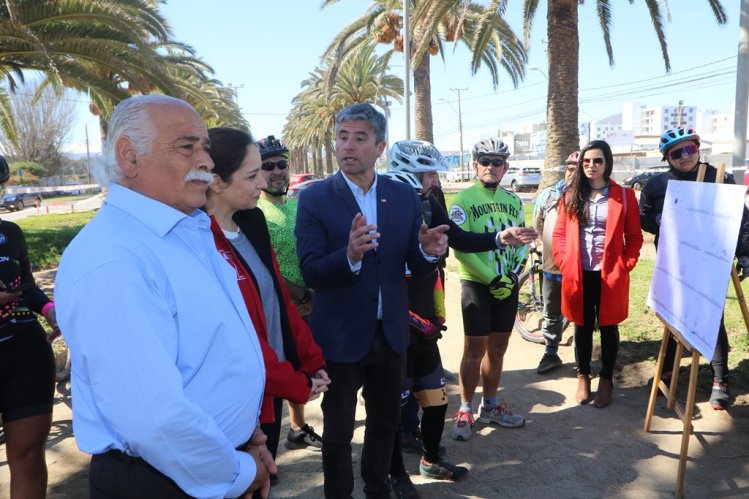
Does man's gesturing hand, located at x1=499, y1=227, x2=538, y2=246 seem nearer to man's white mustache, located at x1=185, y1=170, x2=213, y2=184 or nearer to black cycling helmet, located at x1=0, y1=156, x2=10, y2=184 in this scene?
man's white mustache, located at x1=185, y1=170, x2=213, y2=184

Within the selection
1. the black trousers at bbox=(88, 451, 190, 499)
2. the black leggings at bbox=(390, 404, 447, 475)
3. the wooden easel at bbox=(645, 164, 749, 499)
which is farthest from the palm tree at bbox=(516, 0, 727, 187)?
the black trousers at bbox=(88, 451, 190, 499)

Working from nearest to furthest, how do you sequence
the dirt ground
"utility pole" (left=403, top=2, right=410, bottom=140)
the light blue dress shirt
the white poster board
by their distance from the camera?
the light blue dress shirt
the white poster board
the dirt ground
"utility pole" (left=403, top=2, right=410, bottom=140)

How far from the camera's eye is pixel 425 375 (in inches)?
128

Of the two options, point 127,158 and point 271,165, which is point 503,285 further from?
point 127,158

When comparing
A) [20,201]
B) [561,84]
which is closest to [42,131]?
[20,201]

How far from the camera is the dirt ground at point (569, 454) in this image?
3.23 meters

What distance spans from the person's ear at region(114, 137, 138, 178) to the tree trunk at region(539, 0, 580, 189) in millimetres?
9521

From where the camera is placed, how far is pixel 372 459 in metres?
2.84

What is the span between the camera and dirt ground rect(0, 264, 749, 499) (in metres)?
3.23

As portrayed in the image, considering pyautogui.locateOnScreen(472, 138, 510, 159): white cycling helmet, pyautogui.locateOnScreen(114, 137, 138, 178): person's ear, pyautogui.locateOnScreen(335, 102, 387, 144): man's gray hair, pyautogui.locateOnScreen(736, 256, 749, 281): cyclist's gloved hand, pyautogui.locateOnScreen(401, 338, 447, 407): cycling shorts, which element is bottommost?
pyautogui.locateOnScreen(401, 338, 447, 407): cycling shorts

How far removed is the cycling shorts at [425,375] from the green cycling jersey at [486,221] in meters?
0.75

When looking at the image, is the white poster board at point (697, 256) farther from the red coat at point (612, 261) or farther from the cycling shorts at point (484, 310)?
the cycling shorts at point (484, 310)

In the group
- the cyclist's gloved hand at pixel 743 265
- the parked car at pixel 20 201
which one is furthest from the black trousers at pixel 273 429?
the parked car at pixel 20 201

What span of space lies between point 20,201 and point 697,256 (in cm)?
4256
